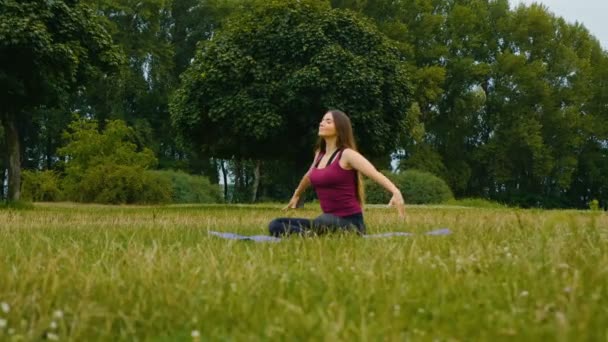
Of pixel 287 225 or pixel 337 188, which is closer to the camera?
pixel 287 225

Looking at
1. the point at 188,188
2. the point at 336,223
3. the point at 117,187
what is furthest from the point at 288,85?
the point at 188,188

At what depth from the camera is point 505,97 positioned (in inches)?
2143

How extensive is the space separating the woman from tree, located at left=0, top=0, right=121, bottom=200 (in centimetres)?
1209

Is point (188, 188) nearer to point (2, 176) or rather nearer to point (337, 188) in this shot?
point (2, 176)

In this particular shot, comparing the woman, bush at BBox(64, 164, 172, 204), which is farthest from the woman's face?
bush at BBox(64, 164, 172, 204)

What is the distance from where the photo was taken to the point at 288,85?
23.0m

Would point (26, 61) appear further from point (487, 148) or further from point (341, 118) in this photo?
point (487, 148)

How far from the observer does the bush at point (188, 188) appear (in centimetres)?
3828

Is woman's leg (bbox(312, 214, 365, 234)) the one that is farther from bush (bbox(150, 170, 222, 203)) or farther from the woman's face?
bush (bbox(150, 170, 222, 203))

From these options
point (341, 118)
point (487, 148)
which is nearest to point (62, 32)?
point (341, 118)

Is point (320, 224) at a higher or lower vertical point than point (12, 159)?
lower

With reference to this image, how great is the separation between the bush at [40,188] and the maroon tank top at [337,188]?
29304 millimetres

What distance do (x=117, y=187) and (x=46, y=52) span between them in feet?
45.2

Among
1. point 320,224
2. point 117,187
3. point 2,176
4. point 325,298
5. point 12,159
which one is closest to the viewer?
point 325,298
